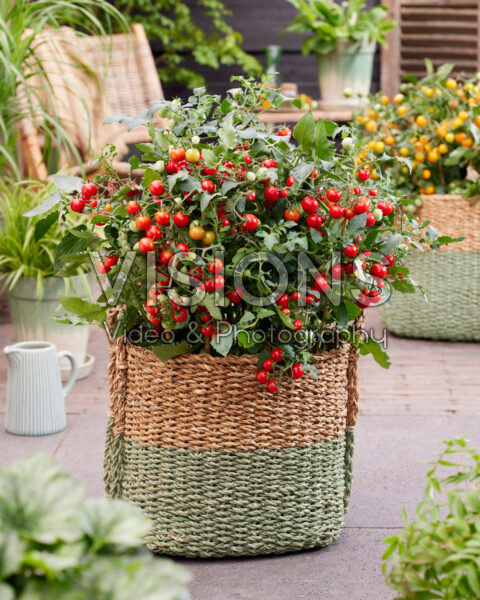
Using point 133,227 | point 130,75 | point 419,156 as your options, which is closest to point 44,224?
point 133,227

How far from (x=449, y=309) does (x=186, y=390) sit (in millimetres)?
Result: 1597

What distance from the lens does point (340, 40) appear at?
152 inches

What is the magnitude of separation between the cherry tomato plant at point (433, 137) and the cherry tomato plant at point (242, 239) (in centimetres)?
129

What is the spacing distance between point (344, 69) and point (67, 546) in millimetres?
3575

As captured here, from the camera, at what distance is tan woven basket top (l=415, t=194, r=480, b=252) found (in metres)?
2.70

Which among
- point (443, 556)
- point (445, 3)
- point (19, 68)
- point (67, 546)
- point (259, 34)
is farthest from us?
point (259, 34)

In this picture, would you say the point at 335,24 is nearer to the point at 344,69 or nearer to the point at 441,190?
the point at 344,69

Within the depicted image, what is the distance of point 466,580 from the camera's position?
0.84m

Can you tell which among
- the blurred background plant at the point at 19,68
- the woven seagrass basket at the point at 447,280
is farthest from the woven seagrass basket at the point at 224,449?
the woven seagrass basket at the point at 447,280

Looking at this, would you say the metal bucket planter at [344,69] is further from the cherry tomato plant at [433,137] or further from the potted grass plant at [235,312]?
the potted grass plant at [235,312]

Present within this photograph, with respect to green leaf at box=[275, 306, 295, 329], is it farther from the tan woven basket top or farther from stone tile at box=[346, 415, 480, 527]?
the tan woven basket top

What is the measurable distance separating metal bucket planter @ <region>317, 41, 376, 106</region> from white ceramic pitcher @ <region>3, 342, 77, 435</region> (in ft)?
7.70

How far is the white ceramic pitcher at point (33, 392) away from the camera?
201 cm

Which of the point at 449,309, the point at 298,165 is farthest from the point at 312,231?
the point at 449,309
